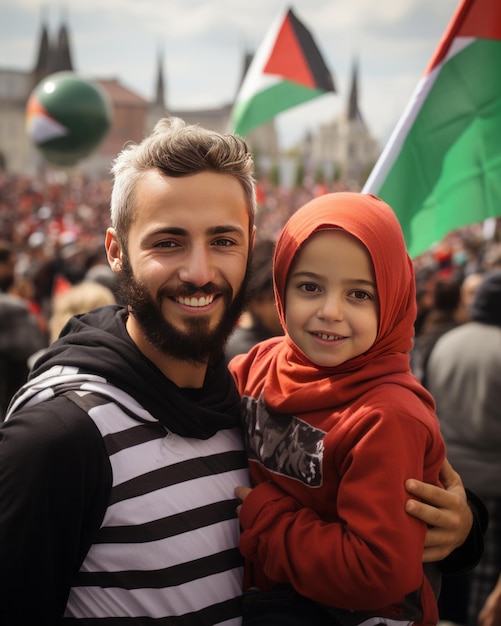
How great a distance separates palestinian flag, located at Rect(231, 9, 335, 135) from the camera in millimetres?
4664

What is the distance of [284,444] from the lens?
1.66 m

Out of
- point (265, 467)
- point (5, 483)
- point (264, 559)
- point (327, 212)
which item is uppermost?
point (327, 212)

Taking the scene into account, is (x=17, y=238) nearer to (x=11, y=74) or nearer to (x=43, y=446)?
(x=43, y=446)

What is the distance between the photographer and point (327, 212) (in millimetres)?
1685

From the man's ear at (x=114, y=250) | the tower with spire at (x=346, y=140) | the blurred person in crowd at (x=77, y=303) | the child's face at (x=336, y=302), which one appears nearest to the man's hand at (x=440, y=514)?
the child's face at (x=336, y=302)

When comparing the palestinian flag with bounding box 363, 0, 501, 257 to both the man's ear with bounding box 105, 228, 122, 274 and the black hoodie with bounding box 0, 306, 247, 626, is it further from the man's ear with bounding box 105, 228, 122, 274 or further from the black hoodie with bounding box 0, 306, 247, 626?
the black hoodie with bounding box 0, 306, 247, 626

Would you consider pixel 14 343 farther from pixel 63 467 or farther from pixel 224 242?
pixel 63 467

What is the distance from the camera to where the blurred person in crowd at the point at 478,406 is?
3.84 m

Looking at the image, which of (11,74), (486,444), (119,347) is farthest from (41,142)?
(11,74)

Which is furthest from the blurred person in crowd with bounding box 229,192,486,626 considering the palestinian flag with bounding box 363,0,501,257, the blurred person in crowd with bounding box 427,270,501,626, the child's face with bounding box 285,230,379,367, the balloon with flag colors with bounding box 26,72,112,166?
the balloon with flag colors with bounding box 26,72,112,166

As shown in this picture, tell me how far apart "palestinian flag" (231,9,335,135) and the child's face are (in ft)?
10.3

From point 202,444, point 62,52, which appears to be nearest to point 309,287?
point 202,444

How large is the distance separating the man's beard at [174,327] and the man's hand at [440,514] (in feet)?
1.69

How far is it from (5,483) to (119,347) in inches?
15.0
